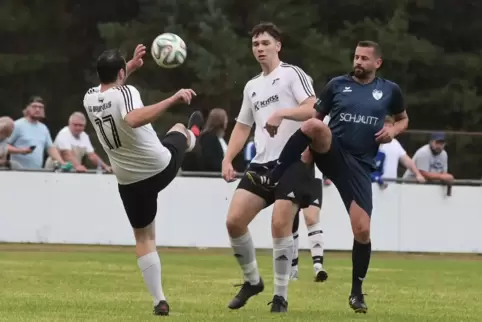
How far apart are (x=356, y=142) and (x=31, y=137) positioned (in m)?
10.4

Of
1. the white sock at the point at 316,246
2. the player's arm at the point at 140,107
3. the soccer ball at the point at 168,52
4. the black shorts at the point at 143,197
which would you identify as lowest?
the white sock at the point at 316,246

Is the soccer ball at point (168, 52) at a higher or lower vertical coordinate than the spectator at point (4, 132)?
higher

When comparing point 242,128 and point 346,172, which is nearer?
point 346,172

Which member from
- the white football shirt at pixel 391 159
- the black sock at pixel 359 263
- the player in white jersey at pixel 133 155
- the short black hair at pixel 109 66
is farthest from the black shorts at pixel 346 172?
the white football shirt at pixel 391 159

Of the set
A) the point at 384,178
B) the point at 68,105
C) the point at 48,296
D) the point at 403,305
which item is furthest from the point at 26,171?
the point at 68,105

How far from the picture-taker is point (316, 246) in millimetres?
14242

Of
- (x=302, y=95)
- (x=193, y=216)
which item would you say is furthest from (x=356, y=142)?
(x=193, y=216)

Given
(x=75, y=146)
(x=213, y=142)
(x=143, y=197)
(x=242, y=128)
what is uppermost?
(x=242, y=128)

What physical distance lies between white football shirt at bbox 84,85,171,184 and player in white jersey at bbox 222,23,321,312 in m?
0.95

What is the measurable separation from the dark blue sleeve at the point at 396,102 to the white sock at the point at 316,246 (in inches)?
157

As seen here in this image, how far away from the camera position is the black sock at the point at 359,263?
10.0 metres

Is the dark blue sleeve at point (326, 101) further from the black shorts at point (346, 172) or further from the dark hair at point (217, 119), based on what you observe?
the dark hair at point (217, 119)

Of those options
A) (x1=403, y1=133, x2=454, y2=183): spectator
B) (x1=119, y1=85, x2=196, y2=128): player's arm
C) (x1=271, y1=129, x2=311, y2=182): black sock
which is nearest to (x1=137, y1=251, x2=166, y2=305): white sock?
(x1=119, y1=85, x2=196, y2=128): player's arm

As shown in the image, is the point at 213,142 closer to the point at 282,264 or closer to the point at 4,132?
the point at 4,132
